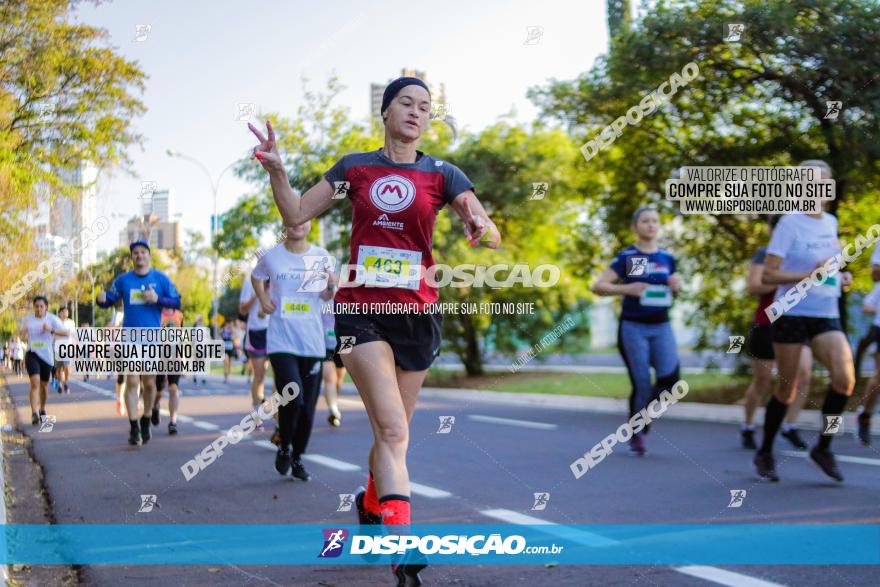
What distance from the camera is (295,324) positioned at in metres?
7.66

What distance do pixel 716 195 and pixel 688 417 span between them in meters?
2.98

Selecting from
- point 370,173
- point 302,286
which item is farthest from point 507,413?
point 370,173

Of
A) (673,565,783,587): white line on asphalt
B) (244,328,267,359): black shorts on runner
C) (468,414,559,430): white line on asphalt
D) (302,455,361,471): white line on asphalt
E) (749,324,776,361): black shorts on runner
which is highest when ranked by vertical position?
(749,324,776,361): black shorts on runner

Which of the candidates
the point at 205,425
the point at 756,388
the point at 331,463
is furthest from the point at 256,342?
the point at 756,388

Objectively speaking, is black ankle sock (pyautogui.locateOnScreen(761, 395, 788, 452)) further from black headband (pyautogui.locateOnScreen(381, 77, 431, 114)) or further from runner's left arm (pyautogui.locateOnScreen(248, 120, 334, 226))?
runner's left arm (pyautogui.locateOnScreen(248, 120, 334, 226))

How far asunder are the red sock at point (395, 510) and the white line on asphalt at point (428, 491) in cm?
275

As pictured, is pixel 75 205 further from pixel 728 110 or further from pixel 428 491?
pixel 728 110

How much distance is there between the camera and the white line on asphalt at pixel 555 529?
5.04 meters

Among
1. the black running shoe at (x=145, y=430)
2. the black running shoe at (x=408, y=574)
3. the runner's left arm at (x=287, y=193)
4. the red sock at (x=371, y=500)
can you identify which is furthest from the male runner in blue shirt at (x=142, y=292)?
the black running shoe at (x=408, y=574)

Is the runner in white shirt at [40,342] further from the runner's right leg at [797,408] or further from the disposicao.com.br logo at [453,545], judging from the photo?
the runner's right leg at [797,408]

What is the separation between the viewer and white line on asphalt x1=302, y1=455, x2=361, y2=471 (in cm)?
800

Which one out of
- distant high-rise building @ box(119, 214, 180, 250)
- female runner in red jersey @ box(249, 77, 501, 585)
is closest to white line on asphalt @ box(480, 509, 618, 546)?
female runner in red jersey @ box(249, 77, 501, 585)

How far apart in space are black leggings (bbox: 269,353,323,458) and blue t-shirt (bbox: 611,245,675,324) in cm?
277

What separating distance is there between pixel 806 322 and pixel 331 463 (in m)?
3.99
